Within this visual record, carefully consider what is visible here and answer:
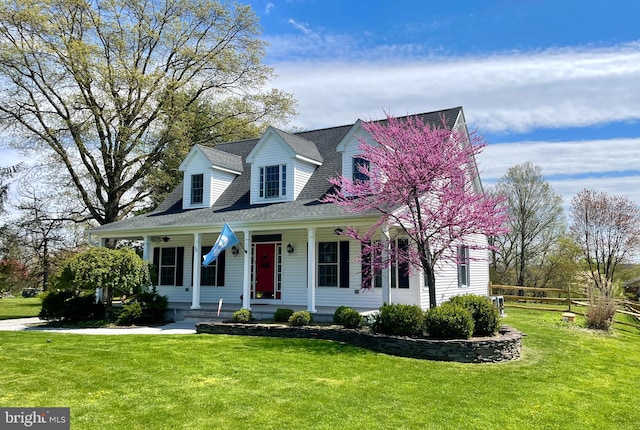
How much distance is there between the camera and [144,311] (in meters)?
15.0

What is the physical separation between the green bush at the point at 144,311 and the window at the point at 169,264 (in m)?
3.21

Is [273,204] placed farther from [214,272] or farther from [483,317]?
[483,317]

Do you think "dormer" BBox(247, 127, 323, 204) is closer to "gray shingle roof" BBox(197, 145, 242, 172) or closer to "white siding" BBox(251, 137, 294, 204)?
"white siding" BBox(251, 137, 294, 204)

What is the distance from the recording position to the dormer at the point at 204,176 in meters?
18.7

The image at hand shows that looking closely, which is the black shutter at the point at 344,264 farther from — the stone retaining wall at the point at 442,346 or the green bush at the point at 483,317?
the green bush at the point at 483,317

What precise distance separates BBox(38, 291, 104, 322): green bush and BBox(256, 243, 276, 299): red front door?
232 inches

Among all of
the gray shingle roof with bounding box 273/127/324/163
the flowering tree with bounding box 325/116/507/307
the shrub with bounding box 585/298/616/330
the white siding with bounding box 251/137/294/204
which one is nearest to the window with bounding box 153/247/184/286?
the white siding with bounding box 251/137/294/204

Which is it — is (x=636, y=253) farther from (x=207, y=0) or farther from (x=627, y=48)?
(x=207, y=0)

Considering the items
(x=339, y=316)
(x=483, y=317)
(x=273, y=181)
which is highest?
(x=273, y=181)

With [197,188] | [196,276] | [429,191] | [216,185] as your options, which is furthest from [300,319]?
[197,188]

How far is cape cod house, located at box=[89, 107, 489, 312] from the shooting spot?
14.8 meters

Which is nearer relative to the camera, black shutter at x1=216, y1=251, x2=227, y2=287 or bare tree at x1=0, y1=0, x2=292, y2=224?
black shutter at x1=216, y1=251, x2=227, y2=287

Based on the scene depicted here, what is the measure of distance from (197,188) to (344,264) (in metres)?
7.56

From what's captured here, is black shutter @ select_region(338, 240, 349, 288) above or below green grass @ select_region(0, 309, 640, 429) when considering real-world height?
above
